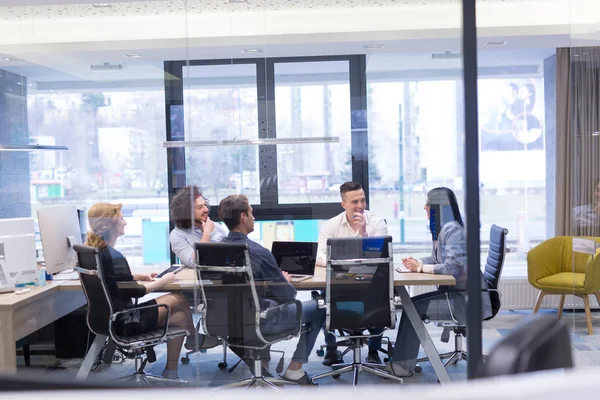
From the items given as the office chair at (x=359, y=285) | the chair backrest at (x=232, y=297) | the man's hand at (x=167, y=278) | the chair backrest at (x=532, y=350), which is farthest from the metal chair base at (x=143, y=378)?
the chair backrest at (x=532, y=350)

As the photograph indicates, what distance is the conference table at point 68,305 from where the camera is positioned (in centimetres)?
437

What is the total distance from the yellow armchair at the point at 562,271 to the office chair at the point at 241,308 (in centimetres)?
176

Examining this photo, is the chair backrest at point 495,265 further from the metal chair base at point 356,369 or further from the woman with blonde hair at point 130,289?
the woman with blonde hair at point 130,289

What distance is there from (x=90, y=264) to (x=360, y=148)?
2.10 m

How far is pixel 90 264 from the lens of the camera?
14.6 ft

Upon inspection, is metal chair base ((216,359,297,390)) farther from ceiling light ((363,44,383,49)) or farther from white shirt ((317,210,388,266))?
ceiling light ((363,44,383,49))

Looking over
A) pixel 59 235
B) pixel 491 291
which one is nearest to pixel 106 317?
pixel 59 235

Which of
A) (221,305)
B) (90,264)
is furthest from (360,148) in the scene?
(90,264)

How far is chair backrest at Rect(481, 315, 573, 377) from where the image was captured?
708 mm

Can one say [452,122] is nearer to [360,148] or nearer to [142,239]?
[360,148]

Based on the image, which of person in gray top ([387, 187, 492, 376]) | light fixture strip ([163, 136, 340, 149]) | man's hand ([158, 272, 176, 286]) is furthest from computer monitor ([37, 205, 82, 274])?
person in gray top ([387, 187, 492, 376])

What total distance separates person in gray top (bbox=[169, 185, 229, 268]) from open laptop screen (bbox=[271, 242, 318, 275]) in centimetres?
43

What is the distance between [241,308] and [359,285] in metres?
0.87

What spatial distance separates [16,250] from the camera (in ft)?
14.8
